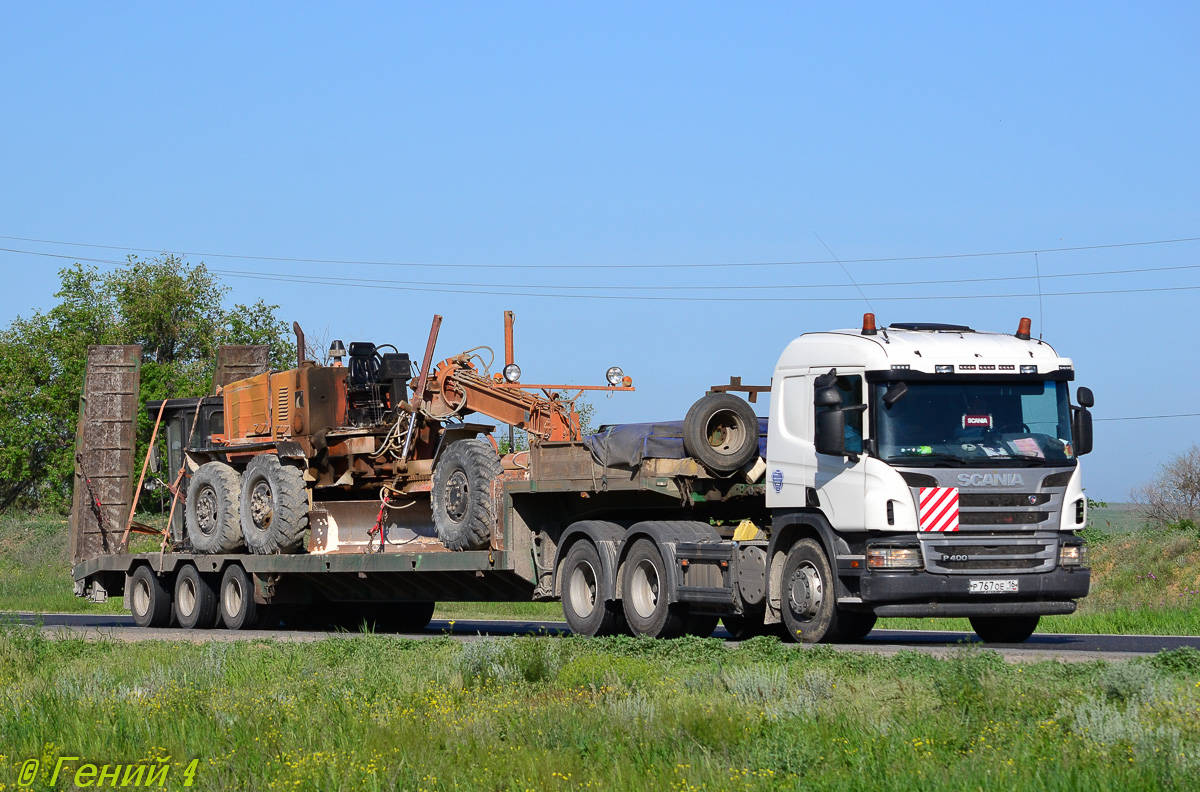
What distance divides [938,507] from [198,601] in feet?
42.4

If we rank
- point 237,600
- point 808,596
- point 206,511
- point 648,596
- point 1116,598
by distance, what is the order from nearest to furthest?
point 808,596 < point 648,596 < point 237,600 < point 206,511 < point 1116,598

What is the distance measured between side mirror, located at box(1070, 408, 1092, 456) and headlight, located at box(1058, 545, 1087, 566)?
0.87 m

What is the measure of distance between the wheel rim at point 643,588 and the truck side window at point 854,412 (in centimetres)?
275

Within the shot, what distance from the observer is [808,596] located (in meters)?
14.0

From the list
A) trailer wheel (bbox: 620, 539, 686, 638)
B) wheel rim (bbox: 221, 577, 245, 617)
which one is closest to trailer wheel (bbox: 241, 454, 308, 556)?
wheel rim (bbox: 221, 577, 245, 617)

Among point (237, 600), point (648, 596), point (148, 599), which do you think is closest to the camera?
point (648, 596)

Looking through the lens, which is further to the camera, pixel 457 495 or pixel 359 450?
pixel 359 450

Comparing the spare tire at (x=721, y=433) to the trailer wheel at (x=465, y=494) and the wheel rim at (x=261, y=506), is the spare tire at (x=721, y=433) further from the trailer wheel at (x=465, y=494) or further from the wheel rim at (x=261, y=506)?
the wheel rim at (x=261, y=506)

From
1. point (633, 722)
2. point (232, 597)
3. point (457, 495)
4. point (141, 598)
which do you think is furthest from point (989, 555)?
point (141, 598)

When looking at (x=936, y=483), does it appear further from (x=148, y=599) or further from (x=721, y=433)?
(x=148, y=599)

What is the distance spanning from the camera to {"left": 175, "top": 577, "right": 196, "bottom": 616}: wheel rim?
22.5 metres

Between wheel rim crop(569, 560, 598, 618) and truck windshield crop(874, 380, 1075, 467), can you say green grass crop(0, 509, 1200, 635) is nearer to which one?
truck windshield crop(874, 380, 1075, 467)

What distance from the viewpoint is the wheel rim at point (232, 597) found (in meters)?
21.5

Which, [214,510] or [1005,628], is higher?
[214,510]
